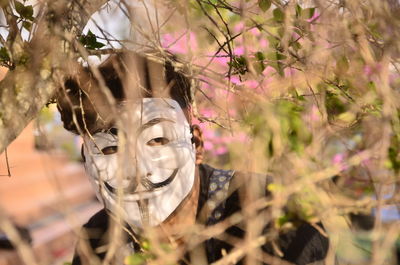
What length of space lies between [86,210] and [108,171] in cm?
406

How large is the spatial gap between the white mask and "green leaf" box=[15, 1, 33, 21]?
0.60 metres

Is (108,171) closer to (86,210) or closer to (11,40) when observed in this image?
(11,40)

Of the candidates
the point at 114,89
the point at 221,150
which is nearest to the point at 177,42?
the point at 114,89

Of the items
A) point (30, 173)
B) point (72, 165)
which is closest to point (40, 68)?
point (30, 173)

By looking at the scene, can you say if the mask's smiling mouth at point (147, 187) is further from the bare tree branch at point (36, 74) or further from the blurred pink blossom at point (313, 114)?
the bare tree branch at point (36, 74)

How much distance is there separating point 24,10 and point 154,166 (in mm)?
769

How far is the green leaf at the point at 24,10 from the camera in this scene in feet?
4.55

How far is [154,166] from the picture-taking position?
192cm

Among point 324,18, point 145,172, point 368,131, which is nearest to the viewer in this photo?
point 368,131

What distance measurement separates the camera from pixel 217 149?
4059mm

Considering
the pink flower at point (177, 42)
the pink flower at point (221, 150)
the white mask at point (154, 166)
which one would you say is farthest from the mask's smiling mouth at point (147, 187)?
the pink flower at point (221, 150)

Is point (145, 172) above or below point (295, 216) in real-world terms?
below

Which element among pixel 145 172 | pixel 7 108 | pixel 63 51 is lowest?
pixel 145 172

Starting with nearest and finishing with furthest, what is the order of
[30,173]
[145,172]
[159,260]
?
[159,260] → [145,172] → [30,173]
